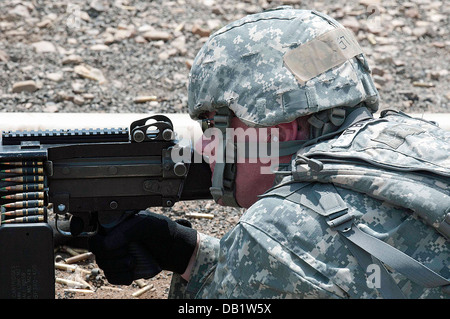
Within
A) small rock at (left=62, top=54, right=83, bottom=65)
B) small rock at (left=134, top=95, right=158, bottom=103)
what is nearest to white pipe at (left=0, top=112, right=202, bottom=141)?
small rock at (left=134, top=95, right=158, bottom=103)

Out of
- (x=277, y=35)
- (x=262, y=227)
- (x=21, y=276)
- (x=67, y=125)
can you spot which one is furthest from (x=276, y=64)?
(x=67, y=125)

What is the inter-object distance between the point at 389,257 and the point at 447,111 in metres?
4.38

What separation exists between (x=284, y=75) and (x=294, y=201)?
1.80 ft

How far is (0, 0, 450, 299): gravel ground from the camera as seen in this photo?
6680mm

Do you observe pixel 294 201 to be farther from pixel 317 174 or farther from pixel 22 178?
pixel 22 178

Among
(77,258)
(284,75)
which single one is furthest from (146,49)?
(284,75)

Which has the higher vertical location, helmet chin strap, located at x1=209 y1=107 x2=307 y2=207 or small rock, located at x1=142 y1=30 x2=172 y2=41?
helmet chin strap, located at x1=209 y1=107 x2=307 y2=207

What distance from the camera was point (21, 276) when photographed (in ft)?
11.2

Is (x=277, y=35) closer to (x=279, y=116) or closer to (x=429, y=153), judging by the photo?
(x=279, y=116)

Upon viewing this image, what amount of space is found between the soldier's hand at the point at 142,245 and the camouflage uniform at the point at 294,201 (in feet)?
1.42

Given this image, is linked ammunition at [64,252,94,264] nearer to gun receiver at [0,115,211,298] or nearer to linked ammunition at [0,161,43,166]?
gun receiver at [0,115,211,298]

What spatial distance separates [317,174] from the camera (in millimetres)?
3016

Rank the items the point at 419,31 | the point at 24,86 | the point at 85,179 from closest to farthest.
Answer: the point at 85,179, the point at 24,86, the point at 419,31

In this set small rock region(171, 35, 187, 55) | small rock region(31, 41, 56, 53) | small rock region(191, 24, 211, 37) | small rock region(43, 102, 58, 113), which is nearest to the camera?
small rock region(43, 102, 58, 113)
